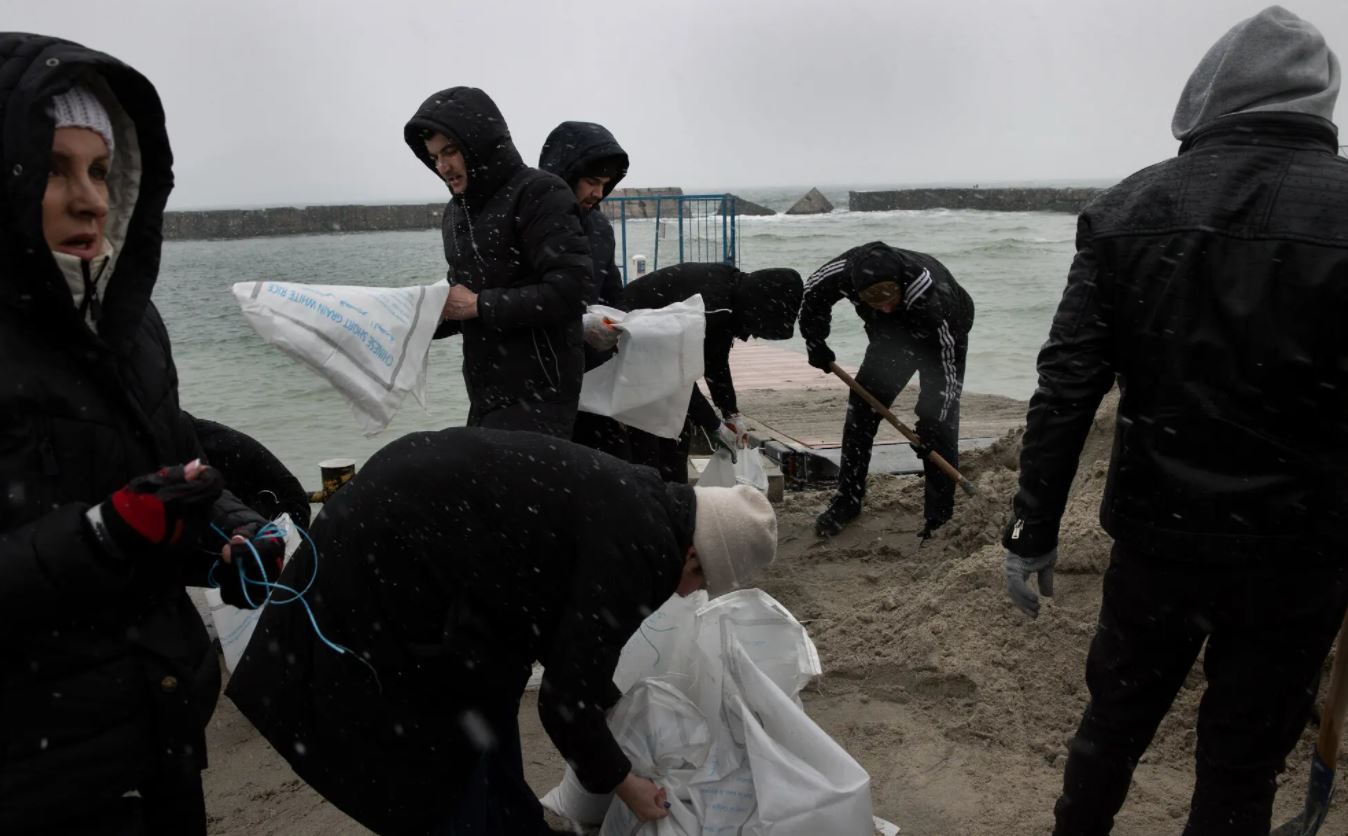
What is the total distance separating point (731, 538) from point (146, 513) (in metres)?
1.10

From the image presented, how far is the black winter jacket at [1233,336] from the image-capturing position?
1.93m

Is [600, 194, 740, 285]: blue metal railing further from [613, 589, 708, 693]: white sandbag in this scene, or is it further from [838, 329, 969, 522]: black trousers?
[613, 589, 708, 693]: white sandbag

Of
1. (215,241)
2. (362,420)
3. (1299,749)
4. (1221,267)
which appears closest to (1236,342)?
(1221,267)

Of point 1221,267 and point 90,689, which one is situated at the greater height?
point 1221,267

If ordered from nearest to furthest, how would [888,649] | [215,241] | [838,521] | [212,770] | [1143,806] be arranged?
1. [1143,806]
2. [212,770]
3. [888,649]
4. [838,521]
5. [215,241]

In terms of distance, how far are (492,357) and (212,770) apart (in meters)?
1.59

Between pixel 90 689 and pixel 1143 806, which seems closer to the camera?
pixel 90 689

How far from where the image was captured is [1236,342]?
197cm

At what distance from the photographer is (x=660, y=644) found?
298cm

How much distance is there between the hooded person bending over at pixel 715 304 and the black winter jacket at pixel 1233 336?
260 cm

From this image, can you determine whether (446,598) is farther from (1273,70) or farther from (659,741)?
(1273,70)

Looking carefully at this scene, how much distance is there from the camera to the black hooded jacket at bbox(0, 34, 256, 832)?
1399 millimetres

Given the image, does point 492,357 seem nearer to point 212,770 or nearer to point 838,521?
point 212,770

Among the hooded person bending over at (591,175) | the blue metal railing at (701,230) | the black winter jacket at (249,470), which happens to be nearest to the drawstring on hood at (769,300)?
the hooded person bending over at (591,175)
